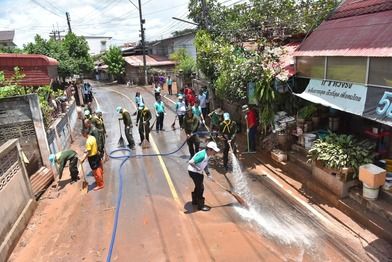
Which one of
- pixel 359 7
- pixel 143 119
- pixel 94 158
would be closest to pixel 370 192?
pixel 359 7

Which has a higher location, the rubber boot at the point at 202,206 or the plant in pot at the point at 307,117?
the plant in pot at the point at 307,117

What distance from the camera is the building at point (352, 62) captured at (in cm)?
705

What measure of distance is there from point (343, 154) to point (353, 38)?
122 inches

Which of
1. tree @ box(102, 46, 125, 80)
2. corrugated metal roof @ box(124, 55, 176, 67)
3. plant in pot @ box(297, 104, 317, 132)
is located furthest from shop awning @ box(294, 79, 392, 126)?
tree @ box(102, 46, 125, 80)

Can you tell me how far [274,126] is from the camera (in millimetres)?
11094

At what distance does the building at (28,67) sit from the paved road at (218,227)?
951cm

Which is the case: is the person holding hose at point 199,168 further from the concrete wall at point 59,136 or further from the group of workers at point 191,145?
the concrete wall at point 59,136

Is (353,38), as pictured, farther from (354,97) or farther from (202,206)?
(202,206)

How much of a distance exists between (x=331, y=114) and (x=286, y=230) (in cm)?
500

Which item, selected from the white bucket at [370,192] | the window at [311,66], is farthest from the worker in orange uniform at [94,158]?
the white bucket at [370,192]

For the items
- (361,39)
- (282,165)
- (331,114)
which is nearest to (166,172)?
(282,165)

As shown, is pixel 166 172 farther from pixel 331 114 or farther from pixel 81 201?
pixel 331 114

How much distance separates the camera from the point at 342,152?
25.6 feet

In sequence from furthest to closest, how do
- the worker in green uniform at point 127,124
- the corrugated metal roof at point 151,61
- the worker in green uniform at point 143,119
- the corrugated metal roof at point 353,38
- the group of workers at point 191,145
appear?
the corrugated metal roof at point 151,61
the worker in green uniform at point 143,119
the worker in green uniform at point 127,124
the group of workers at point 191,145
the corrugated metal roof at point 353,38
